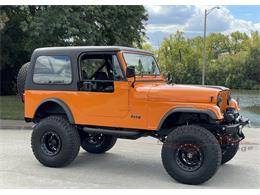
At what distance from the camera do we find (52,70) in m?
7.61

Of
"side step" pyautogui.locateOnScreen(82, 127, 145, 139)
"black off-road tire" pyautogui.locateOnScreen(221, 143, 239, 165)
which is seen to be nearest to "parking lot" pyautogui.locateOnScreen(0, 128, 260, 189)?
"black off-road tire" pyautogui.locateOnScreen(221, 143, 239, 165)

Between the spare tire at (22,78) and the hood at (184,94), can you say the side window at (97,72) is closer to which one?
the hood at (184,94)

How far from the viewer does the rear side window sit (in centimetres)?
745

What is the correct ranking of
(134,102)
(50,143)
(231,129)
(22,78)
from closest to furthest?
(231,129) < (134,102) < (50,143) < (22,78)

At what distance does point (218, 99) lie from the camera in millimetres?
6289

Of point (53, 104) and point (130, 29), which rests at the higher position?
point (130, 29)

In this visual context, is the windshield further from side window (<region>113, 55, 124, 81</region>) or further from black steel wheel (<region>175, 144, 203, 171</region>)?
black steel wheel (<region>175, 144, 203, 171</region>)

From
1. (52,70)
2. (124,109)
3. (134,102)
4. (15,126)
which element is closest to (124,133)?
(124,109)

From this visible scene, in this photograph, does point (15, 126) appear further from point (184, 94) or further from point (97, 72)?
point (184, 94)

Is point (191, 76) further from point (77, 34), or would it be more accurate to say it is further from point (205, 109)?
point (205, 109)

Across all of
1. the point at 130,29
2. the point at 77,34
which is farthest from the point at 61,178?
the point at 130,29

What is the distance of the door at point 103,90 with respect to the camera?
22.6 ft

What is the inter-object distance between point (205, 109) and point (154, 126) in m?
0.92

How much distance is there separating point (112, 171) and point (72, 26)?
12.6 metres
